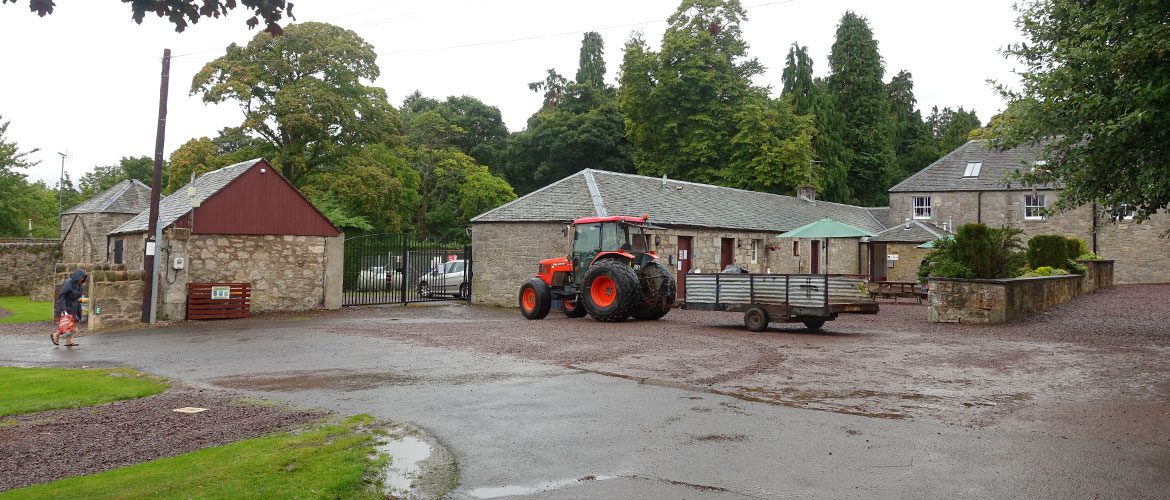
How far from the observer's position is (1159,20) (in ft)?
34.1

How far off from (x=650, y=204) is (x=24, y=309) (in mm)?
20310

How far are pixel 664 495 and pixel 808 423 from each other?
8.24 feet

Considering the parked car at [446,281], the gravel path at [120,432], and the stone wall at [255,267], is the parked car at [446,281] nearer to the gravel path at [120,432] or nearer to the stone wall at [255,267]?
the stone wall at [255,267]

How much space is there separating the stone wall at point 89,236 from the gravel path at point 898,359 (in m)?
21.2

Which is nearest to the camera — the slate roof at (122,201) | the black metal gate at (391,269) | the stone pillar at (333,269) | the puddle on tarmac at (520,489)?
the puddle on tarmac at (520,489)

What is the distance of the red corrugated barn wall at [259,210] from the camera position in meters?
19.1

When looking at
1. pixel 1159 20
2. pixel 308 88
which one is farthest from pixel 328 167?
pixel 1159 20

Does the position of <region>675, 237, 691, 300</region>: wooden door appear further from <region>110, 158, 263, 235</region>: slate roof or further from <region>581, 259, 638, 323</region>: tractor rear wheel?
<region>110, 158, 263, 235</region>: slate roof

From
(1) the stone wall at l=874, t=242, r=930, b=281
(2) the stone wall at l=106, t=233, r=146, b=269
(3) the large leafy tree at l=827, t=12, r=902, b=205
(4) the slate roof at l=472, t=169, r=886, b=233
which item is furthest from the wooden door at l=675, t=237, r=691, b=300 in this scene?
(3) the large leafy tree at l=827, t=12, r=902, b=205

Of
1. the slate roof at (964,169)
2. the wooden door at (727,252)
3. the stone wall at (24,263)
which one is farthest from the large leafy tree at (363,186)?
the slate roof at (964,169)

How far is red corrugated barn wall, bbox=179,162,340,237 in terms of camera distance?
19.1 meters

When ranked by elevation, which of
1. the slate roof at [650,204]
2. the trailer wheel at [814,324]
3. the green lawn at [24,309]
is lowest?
the green lawn at [24,309]

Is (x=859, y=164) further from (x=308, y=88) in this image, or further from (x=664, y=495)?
(x=664, y=495)

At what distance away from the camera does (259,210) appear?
65.4ft
